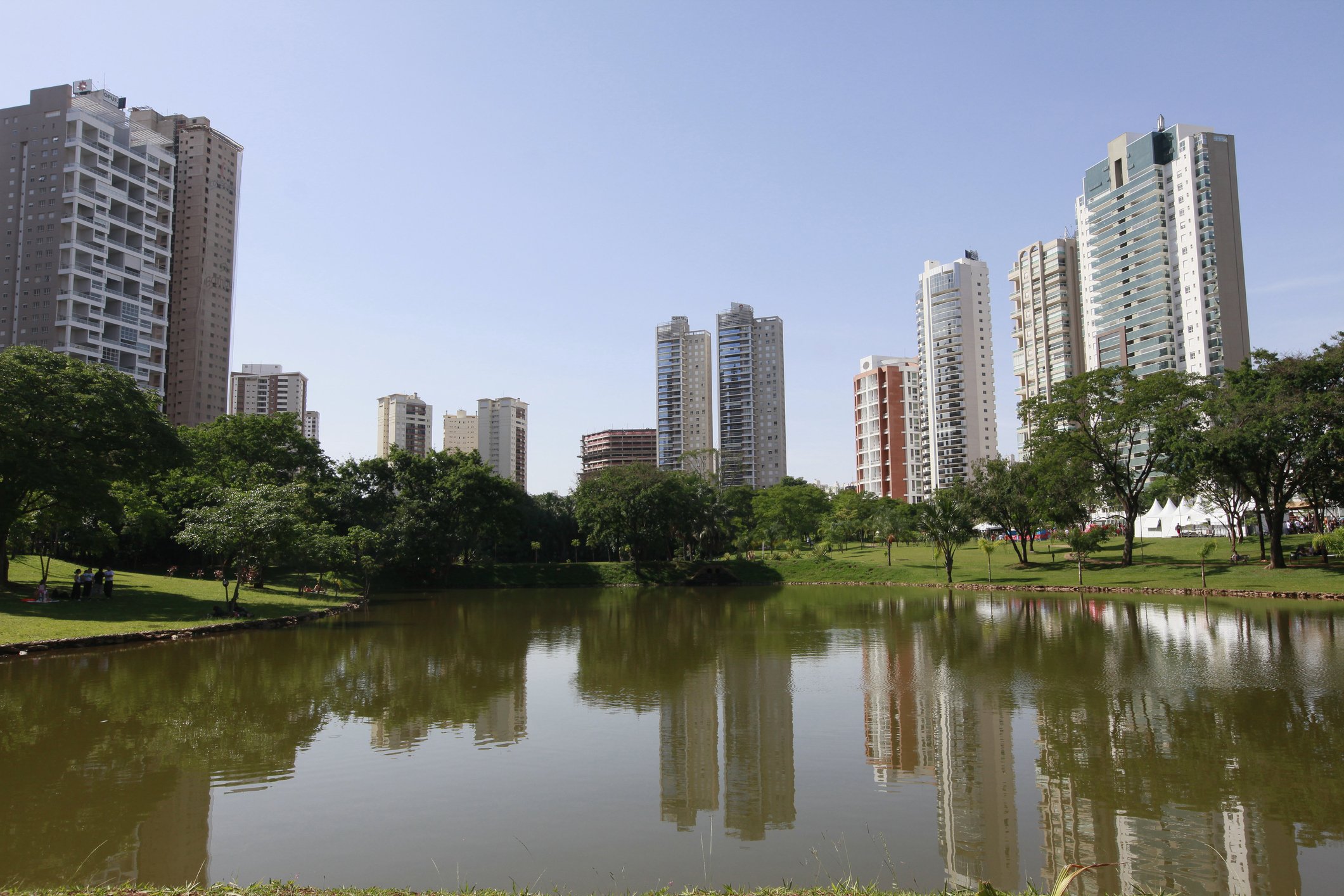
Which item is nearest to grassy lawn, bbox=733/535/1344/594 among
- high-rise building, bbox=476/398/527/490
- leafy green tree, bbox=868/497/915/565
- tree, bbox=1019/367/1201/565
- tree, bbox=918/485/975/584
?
leafy green tree, bbox=868/497/915/565

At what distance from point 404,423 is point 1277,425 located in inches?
4855

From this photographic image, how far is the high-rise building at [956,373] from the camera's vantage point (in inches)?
4112

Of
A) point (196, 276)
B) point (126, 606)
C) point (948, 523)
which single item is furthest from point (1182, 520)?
point (196, 276)

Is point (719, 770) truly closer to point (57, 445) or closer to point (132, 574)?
point (57, 445)

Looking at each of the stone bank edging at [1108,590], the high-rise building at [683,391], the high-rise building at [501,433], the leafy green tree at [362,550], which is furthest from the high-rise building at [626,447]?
the leafy green tree at [362,550]

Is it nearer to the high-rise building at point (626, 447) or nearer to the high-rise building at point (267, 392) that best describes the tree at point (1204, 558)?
the high-rise building at point (626, 447)

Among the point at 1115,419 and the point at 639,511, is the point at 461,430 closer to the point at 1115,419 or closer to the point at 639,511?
the point at 639,511

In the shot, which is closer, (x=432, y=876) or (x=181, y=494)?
(x=432, y=876)

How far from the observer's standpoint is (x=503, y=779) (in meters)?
9.32

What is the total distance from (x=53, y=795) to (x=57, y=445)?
21433 millimetres

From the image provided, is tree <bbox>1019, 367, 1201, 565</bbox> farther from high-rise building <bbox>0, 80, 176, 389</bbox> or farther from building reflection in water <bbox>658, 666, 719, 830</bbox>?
high-rise building <bbox>0, 80, 176, 389</bbox>

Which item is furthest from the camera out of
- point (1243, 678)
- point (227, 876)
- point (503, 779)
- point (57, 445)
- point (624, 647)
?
point (57, 445)

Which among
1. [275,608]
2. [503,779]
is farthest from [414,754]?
[275,608]

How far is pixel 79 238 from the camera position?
6600cm
